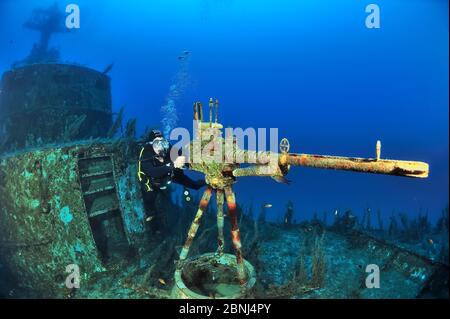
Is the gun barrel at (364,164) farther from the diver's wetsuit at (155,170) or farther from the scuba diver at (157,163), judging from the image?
the diver's wetsuit at (155,170)

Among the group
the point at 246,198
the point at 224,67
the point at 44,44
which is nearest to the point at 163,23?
the point at 224,67

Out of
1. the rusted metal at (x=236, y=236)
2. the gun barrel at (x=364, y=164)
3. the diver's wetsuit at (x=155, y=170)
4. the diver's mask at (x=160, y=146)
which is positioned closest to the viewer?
the gun barrel at (x=364, y=164)

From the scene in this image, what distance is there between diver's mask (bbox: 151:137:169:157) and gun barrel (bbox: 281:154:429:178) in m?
2.27

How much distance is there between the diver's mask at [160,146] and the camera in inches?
172

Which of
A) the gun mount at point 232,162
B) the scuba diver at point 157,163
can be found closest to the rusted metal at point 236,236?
the gun mount at point 232,162

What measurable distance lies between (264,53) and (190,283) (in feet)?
397

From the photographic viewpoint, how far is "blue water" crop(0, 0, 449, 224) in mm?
94688

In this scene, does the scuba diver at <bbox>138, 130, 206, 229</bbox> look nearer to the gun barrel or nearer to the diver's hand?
the diver's hand

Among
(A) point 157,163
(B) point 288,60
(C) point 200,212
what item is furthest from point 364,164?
(B) point 288,60

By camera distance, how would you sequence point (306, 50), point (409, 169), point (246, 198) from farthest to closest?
point (306, 50), point (246, 198), point (409, 169)

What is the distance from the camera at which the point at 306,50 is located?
109250 millimetres

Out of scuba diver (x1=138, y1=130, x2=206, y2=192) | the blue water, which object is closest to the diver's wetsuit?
scuba diver (x1=138, y1=130, x2=206, y2=192)

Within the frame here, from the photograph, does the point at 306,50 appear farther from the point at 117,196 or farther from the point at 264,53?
the point at 117,196

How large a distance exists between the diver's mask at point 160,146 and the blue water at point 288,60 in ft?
264
